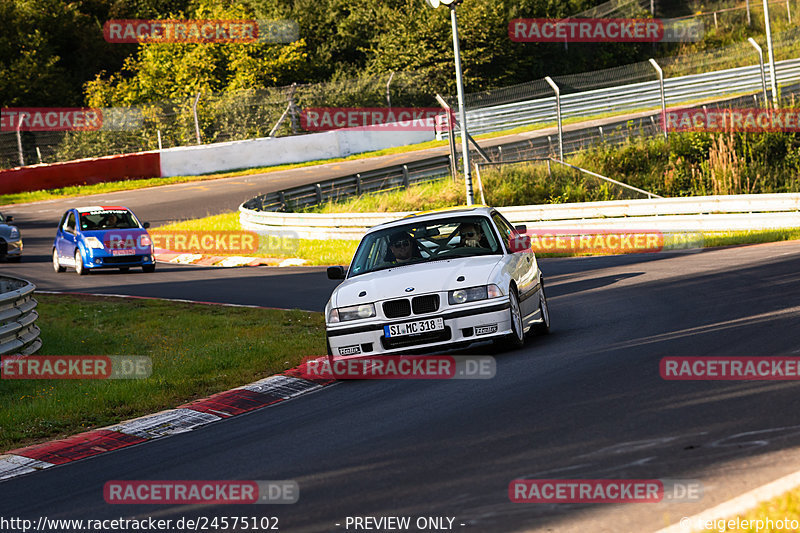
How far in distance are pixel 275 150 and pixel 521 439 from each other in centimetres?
4001

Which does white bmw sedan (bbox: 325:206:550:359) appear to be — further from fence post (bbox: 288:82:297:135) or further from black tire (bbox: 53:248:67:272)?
fence post (bbox: 288:82:297:135)

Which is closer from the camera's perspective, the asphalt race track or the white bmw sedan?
the asphalt race track

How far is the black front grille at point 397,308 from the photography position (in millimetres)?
9703

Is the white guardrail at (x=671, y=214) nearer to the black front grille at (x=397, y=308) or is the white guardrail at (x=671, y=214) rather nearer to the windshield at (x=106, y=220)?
the windshield at (x=106, y=220)

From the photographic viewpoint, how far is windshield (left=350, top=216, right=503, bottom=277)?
1087cm

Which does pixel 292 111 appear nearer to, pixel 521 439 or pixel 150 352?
pixel 150 352

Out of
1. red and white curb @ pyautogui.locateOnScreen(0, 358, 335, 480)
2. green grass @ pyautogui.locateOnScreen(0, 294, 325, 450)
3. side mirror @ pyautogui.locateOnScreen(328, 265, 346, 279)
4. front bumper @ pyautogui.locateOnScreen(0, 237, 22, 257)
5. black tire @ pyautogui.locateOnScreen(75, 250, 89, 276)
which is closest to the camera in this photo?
red and white curb @ pyautogui.locateOnScreen(0, 358, 335, 480)

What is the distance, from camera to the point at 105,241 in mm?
24078

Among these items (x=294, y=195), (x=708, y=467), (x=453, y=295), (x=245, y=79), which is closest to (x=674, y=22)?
(x=245, y=79)

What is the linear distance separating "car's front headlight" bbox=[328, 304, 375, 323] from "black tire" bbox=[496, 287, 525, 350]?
4.30ft

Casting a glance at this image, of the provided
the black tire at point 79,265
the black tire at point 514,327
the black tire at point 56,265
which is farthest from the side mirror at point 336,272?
the black tire at point 56,265

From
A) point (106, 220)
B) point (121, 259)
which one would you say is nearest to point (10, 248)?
point (106, 220)

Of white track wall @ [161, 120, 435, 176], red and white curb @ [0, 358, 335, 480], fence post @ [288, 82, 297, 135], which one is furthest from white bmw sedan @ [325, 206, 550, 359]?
fence post @ [288, 82, 297, 135]

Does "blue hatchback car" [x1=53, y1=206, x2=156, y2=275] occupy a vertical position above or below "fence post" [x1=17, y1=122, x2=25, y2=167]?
below
